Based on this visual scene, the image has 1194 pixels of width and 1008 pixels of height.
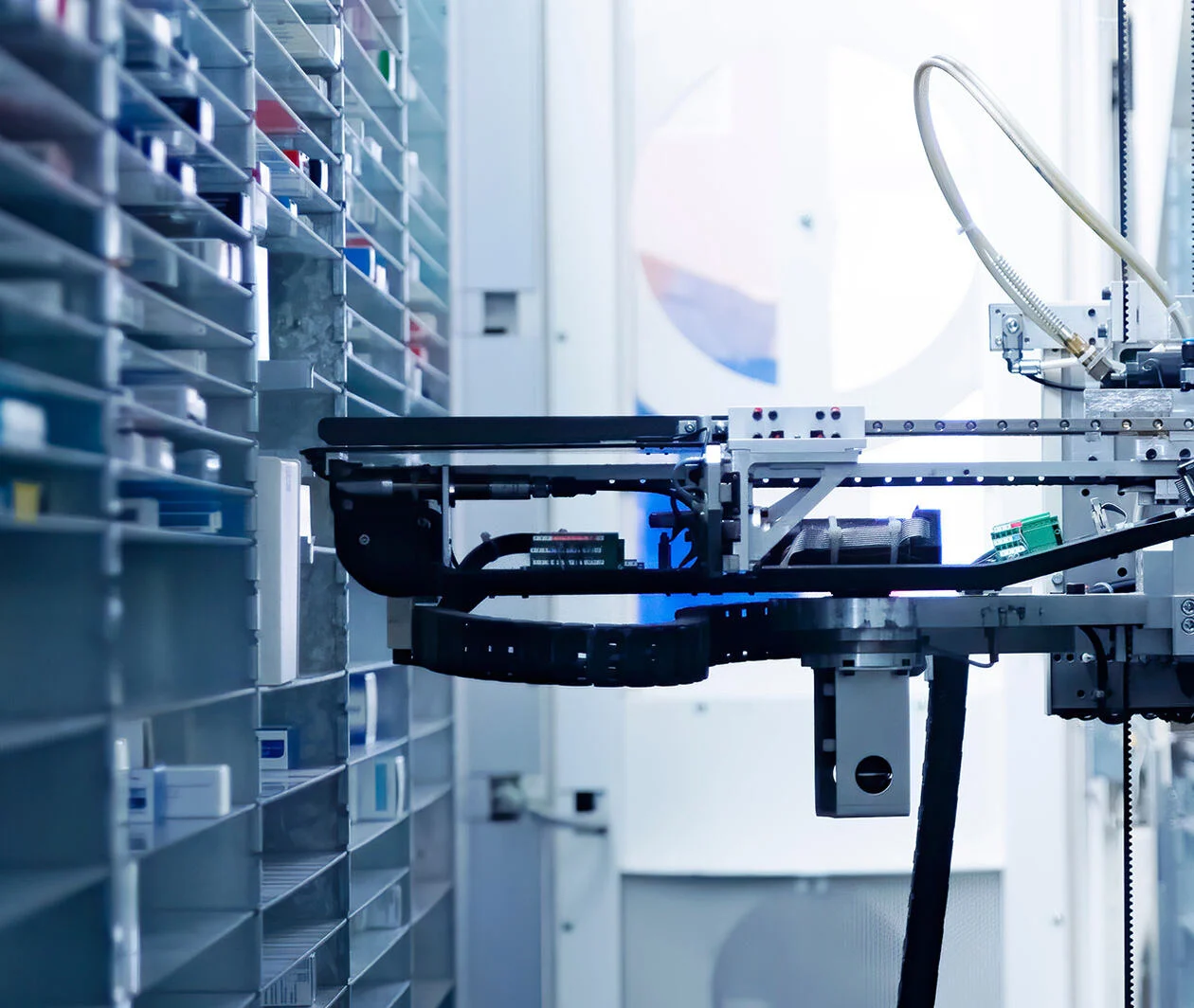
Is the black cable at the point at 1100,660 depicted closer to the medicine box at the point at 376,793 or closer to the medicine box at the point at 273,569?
the medicine box at the point at 273,569

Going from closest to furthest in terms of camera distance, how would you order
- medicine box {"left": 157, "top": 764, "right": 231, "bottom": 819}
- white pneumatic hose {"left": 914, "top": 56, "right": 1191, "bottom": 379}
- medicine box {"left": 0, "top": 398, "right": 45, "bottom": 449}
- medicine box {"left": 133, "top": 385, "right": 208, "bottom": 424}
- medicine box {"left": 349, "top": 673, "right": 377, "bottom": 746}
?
medicine box {"left": 0, "top": 398, "right": 45, "bottom": 449}, medicine box {"left": 133, "top": 385, "right": 208, "bottom": 424}, medicine box {"left": 157, "top": 764, "right": 231, "bottom": 819}, white pneumatic hose {"left": 914, "top": 56, "right": 1191, "bottom": 379}, medicine box {"left": 349, "top": 673, "right": 377, "bottom": 746}

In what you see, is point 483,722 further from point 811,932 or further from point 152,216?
point 152,216

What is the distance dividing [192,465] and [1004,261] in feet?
3.13

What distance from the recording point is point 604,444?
1416 mm

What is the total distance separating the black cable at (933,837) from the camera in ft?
5.38

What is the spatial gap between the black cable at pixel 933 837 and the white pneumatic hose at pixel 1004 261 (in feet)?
1.30

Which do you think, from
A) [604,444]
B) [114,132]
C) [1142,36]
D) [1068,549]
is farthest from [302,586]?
[1142,36]

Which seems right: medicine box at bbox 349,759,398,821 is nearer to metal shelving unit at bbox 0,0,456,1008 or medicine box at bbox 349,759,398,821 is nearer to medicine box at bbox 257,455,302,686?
metal shelving unit at bbox 0,0,456,1008

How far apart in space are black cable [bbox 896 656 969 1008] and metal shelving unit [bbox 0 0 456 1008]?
75 centimetres

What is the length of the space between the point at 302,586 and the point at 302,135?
62 cm

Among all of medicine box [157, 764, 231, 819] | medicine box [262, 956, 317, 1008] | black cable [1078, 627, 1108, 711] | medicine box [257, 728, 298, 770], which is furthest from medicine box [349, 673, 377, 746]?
black cable [1078, 627, 1108, 711]

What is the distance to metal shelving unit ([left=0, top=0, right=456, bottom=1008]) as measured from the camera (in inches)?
43.9

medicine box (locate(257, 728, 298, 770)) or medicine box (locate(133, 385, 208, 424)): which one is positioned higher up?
medicine box (locate(133, 385, 208, 424))

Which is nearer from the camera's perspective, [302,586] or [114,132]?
[114,132]
